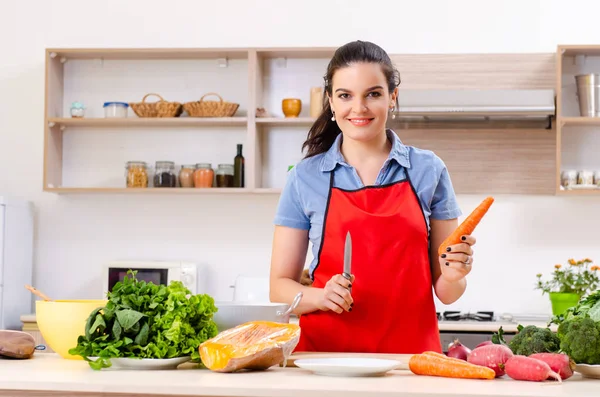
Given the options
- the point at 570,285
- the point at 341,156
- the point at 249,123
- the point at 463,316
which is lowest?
the point at 463,316

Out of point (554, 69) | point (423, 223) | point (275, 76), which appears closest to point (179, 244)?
point (275, 76)

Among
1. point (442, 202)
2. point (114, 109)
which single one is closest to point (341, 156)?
point (442, 202)

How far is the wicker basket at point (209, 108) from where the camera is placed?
4.53 m

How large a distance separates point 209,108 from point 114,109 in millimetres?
559

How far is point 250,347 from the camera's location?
152 cm

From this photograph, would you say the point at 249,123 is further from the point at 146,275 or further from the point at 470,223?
the point at 470,223

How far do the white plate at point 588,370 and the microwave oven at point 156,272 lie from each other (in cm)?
315

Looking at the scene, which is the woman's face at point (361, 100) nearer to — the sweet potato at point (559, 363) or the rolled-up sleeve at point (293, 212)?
the rolled-up sleeve at point (293, 212)

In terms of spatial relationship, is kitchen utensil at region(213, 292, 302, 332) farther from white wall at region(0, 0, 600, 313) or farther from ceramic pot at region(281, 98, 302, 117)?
white wall at region(0, 0, 600, 313)

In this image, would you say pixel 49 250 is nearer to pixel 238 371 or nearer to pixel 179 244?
pixel 179 244

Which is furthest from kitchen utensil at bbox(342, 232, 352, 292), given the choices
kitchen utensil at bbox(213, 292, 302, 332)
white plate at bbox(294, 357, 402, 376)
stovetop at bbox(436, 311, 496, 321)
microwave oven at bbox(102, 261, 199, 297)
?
microwave oven at bbox(102, 261, 199, 297)

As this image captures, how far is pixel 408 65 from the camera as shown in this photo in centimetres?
458

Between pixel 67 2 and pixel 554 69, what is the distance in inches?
114

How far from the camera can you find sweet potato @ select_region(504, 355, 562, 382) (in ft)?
4.72
